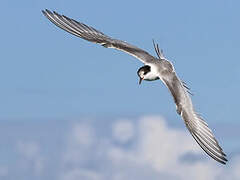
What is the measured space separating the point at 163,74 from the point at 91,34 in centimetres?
440

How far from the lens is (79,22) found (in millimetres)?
26750

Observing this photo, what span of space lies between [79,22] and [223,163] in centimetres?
926

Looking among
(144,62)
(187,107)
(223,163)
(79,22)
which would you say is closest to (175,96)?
(187,107)

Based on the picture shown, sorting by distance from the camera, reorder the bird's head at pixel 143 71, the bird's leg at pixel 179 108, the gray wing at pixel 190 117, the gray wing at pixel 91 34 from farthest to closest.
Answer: the gray wing at pixel 91 34, the bird's head at pixel 143 71, the bird's leg at pixel 179 108, the gray wing at pixel 190 117

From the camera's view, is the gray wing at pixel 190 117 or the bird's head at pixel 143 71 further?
the bird's head at pixel 143 71

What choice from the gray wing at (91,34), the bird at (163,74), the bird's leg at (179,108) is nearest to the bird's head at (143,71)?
the bird at (163,74)

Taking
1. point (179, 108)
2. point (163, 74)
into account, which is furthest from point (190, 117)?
point (163, 74)

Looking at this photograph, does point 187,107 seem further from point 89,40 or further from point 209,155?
point 89,40

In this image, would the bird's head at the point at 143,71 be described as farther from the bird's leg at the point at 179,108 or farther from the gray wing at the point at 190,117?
the bird's leg at the point at 179,108

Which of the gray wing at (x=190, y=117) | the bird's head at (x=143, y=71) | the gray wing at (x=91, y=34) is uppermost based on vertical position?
the gray wing at (x=91, y=34)

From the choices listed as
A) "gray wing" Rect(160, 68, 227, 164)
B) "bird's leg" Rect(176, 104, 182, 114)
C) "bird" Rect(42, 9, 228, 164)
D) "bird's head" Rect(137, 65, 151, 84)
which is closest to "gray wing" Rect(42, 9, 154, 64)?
"bird" Rect(42, 9, 228, 164)

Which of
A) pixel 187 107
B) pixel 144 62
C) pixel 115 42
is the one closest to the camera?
pixel 187 107

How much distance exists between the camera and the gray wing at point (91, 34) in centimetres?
2492

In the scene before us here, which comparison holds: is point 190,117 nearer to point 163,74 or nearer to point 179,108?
point 179,108
